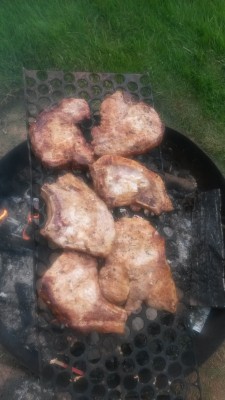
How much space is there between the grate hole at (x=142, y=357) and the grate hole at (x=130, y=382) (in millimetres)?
100

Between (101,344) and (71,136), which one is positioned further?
(71,136)

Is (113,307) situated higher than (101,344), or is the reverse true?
(113,307)

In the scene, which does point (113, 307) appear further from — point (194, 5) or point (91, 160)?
point (194, 5)

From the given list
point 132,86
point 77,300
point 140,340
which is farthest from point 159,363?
point 132,86

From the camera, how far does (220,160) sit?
14.4 feet

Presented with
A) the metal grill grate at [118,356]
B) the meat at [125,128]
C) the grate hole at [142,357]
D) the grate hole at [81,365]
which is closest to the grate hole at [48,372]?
the metal grill grate at [118,356]

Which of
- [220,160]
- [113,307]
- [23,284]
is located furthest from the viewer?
[220,160]

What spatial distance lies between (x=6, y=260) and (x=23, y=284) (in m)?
0.23

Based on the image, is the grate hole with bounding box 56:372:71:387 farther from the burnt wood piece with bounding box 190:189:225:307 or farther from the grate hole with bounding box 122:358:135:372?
the burnt wood piece with bounding box 190:189:225:307

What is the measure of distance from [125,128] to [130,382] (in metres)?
1.75

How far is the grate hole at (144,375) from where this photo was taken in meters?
2.67

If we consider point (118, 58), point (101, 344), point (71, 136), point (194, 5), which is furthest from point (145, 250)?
point (194, 5)

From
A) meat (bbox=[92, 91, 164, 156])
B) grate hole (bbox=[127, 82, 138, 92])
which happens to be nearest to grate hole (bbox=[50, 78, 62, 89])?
meat (bbox=[92, 91, 164, 156])

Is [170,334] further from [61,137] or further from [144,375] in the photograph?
[61,137]
